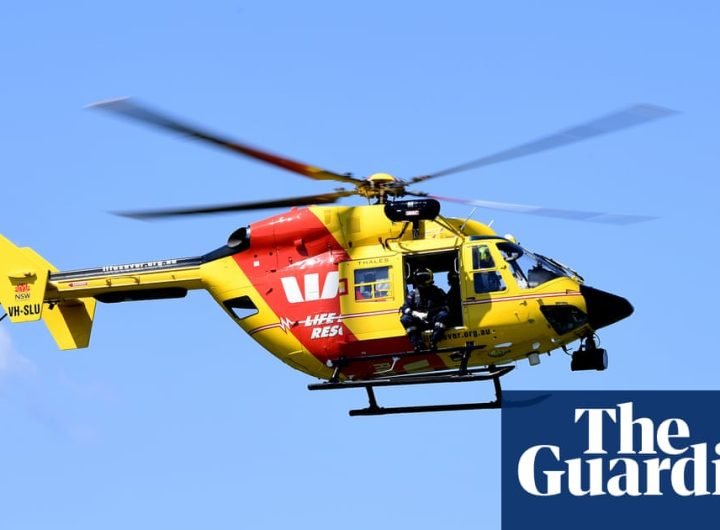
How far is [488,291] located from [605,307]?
5.04 feet

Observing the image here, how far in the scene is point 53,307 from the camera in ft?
67.5

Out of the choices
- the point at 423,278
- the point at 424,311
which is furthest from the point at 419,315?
the point at 423,278

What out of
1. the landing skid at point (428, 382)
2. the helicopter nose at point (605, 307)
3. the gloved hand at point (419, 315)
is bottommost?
the landing skid at point (428, 382)

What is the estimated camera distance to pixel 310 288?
18469mm

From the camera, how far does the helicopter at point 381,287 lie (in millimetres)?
17562

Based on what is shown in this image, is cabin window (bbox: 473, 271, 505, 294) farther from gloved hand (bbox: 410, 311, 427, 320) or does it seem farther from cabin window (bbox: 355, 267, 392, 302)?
cabin window (bbox: 355, 267, 392, 302)

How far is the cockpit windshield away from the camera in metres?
17.8

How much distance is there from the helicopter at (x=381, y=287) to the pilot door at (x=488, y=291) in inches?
0.5

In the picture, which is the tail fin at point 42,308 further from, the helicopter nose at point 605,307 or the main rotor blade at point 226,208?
the helicopter nose at point 605,307

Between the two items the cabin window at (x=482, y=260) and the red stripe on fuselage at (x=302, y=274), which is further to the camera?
the red stripe on fuselage at (x=302, y=274)

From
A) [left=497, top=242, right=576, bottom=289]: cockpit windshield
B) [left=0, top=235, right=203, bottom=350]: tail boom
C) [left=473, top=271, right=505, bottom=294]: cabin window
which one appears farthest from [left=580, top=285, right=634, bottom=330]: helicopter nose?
[left=0, top=235, right=203, bottom=350]: tail boom

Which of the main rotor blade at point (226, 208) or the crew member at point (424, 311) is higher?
the main rotor blade at point (226, 208)

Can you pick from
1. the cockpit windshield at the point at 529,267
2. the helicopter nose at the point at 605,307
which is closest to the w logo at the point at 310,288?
the cockpit windshield at the point at 529,267

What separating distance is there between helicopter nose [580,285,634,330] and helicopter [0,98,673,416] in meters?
0.01
